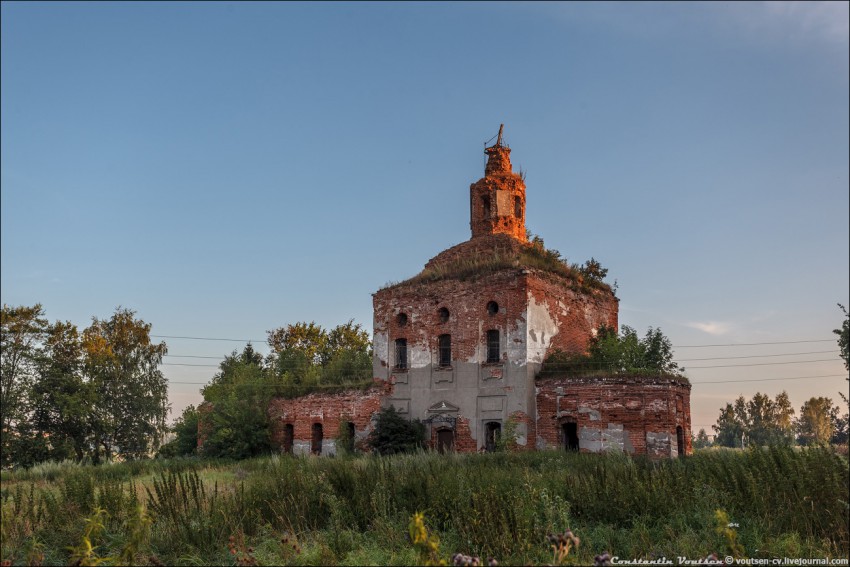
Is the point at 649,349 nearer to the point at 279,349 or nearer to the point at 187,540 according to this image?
the point at 187,540

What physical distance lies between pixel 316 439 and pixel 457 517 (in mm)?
→ 22934

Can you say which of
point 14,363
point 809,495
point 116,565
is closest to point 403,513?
point 116,565

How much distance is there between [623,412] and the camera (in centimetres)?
2325

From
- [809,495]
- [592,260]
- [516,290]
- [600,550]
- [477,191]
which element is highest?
[477,191]

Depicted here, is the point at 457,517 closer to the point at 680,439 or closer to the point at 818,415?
the point at 680,439

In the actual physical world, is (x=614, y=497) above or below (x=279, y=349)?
below

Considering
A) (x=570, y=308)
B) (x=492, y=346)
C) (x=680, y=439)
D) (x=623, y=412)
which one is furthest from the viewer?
(x=570, y=308)

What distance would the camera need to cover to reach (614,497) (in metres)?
A: 10.1

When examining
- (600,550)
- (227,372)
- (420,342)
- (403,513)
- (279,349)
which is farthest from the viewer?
(279,349)

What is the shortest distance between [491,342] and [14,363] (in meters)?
29.1

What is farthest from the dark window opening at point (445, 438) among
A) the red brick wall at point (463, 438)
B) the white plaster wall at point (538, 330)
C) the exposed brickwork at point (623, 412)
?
the white plaster wall at point (538, 330)

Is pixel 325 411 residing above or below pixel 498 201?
below

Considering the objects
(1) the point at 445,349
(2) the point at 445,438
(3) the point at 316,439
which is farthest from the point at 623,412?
(3) the point at 316,439

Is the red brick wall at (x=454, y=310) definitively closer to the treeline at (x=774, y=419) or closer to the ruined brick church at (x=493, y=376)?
the ruined brick church at (x=493, y=376)
